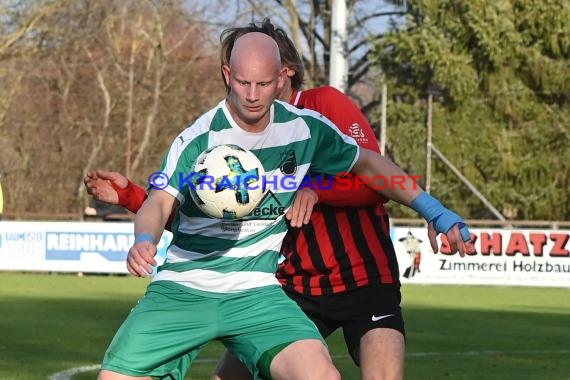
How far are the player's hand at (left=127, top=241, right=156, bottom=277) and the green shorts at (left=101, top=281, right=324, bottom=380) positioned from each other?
492 millimetres

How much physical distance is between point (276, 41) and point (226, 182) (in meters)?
1.20

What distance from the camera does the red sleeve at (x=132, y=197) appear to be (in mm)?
6035

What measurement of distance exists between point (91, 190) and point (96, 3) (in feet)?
135

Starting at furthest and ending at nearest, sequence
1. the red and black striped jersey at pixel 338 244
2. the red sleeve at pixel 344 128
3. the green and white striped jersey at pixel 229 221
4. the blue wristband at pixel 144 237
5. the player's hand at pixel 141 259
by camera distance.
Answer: the red and black striped jersey at pixel 338 244 < the red sleeve at pixel 344 128 < the green and white striped jersey at pixel 229 221 < the blue wristband at pixel 144 237 < the player's hand at pixel 141 259

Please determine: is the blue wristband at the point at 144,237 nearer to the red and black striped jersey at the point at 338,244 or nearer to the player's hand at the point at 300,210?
the player's hand at the point at 300,210

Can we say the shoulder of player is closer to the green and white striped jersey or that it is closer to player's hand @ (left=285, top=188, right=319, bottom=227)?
the green and white striped jersey

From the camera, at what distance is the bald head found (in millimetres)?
5371

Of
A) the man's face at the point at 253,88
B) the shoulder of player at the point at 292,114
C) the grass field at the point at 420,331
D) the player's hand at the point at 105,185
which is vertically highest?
the man's face at the point at 253,88

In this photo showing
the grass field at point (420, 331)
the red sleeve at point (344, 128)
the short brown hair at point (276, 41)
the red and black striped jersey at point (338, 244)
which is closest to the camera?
the short brown hair at point (276, 41)

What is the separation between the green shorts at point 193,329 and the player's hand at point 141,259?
49 cm

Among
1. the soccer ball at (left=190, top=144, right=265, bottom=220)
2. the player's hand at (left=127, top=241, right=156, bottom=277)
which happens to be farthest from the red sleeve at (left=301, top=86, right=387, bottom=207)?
the player's hand at (left=127, top=241, right=156, bottom=277)

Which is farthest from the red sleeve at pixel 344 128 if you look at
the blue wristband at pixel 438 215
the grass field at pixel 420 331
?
the grass field at pixel 420 331

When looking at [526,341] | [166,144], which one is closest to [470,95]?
[166,144]

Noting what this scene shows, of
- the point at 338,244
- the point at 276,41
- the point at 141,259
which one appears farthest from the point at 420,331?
the point at 141,259
